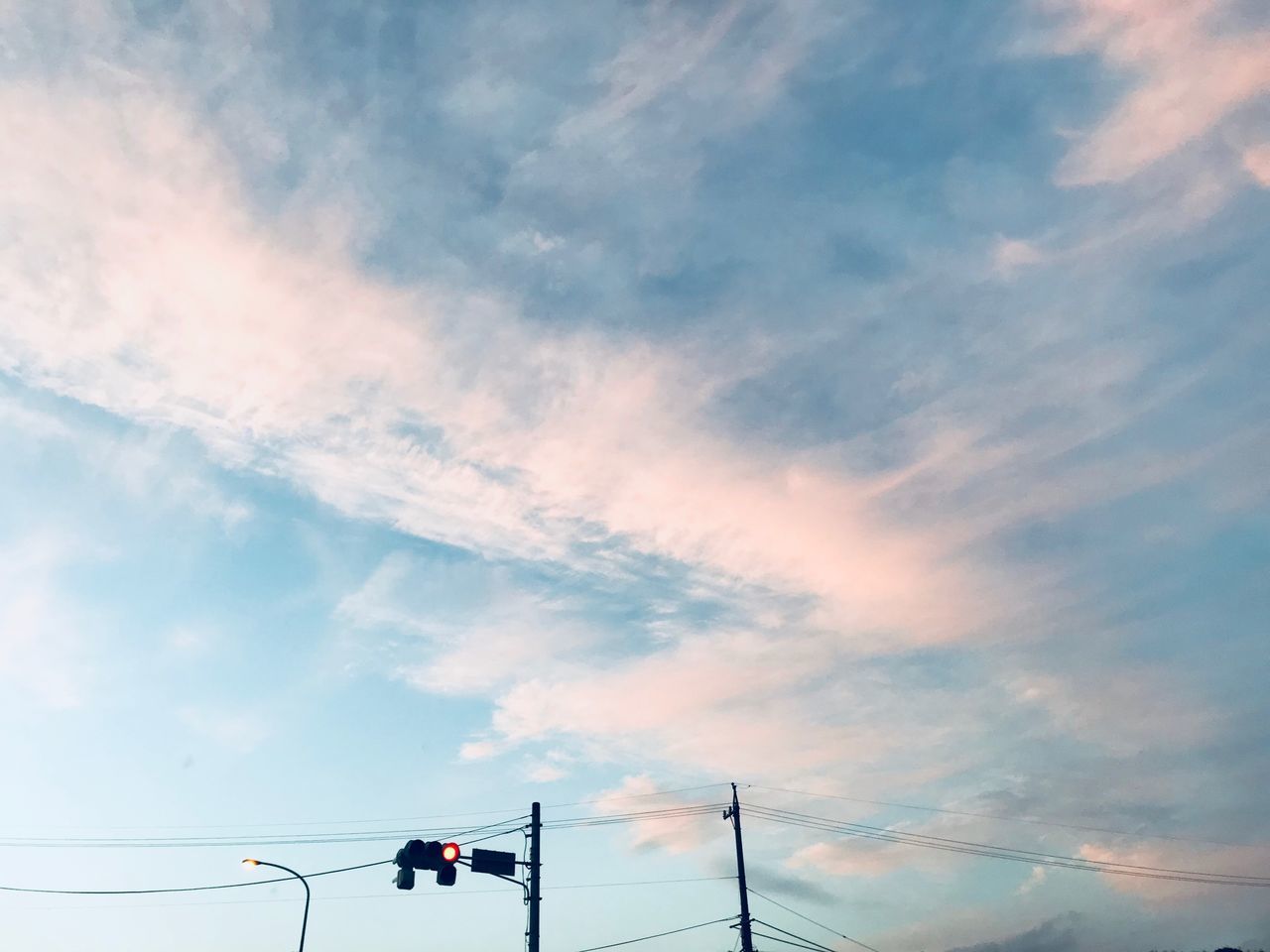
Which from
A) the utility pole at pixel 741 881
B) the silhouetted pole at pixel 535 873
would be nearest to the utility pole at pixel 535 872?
the silhouetted pole at pixel 535 873

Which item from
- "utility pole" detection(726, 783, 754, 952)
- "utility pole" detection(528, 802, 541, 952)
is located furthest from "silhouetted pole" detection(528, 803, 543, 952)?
"utility pole" detection(726, 783, 754, 952)

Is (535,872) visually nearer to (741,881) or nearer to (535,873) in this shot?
(535,873)

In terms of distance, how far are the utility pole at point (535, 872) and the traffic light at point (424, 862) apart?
7.16 metres

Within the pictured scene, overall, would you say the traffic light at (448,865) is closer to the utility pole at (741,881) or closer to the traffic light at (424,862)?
the traffic light at (424,862)

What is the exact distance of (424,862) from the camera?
22.3m

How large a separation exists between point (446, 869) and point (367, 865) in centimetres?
1612

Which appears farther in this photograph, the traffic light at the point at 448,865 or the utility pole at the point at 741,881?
the utility pole at the point at 741,881

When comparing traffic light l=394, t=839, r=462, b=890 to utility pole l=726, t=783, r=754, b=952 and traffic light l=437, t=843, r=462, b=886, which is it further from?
utility pole l=726, t=783, r=754, b=952

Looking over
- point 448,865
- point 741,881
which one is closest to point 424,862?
point 448,865

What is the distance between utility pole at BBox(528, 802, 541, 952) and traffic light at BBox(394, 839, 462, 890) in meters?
7.16

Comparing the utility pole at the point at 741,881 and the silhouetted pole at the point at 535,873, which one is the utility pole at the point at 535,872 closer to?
the silhouetted pole at the point at 535,873

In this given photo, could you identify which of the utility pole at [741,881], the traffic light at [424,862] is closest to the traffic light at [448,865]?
the traffic light at [424,862]

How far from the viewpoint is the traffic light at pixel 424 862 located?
2217cm

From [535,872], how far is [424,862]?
26.6 ft
